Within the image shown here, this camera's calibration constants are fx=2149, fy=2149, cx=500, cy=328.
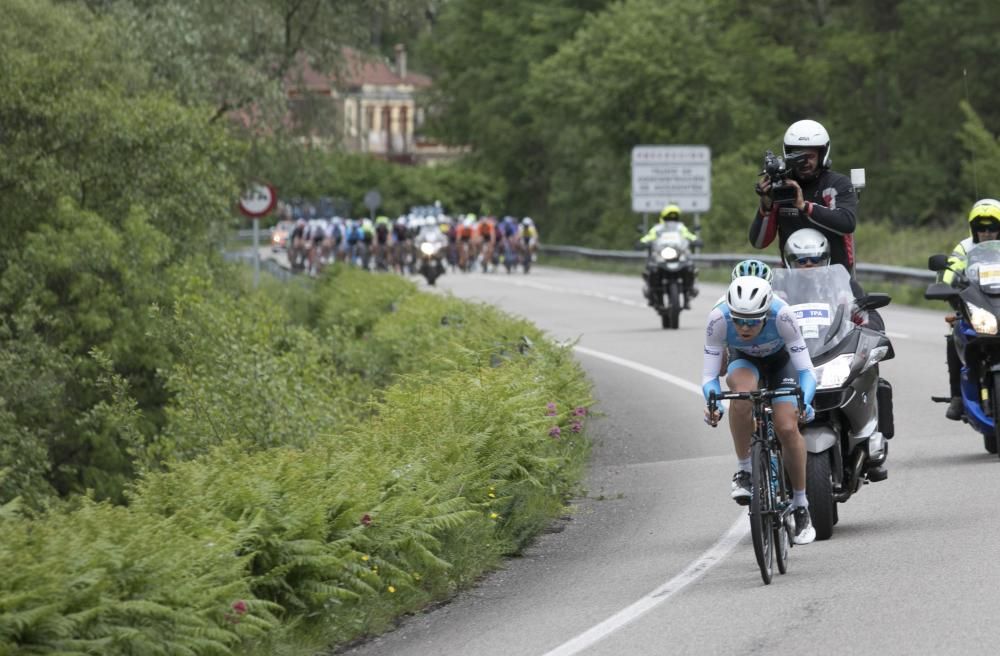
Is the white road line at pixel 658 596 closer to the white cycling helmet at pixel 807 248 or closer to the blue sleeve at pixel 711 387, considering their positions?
the blue sleeve at pixel 711 387

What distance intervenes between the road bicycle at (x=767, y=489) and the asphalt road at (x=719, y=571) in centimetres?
15

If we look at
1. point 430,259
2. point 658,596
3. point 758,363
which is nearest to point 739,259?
point 430,259

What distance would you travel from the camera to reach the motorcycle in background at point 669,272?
2959cm

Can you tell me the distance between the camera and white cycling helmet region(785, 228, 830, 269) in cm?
1202

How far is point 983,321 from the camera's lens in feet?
46.6

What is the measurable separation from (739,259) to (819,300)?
123 feet

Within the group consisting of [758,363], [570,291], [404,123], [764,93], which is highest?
[764,93]

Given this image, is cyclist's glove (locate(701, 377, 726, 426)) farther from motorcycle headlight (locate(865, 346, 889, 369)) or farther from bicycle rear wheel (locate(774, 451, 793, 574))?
motorcycle headlight (locate(865, 346, 889, 369))

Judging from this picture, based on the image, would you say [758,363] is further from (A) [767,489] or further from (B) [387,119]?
(B) [387,119]

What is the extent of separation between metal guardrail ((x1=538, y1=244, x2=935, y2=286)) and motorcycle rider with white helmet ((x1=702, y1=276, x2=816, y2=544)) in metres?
24.3

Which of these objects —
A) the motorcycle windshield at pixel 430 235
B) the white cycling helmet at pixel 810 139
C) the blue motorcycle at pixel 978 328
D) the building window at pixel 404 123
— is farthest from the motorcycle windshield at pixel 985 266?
the building window at pixel 404 123

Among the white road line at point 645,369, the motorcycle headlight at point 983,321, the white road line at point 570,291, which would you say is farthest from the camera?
the white road line at point 570,291

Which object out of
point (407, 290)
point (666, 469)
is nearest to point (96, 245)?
point (407, 290)

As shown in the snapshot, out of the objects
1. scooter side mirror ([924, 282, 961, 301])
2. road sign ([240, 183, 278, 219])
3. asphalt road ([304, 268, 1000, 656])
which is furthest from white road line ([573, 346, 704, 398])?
road sign ([240, 183, 278, 219])
